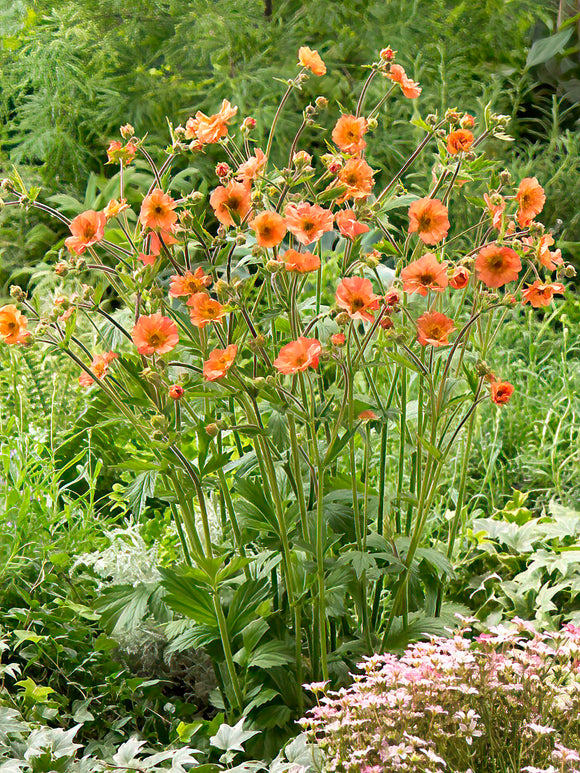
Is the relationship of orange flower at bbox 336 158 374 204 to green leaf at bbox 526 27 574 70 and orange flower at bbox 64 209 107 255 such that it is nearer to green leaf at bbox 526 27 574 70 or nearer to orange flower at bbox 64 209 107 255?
orange flower at bbox 64 209 107 255

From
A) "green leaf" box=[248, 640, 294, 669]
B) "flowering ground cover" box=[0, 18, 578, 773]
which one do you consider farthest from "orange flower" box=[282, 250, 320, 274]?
"green leaf" box=[248, 640, 294, 669]

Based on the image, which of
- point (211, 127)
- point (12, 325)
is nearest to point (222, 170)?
point (211, 127)

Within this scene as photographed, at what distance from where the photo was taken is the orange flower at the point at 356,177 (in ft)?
4.43

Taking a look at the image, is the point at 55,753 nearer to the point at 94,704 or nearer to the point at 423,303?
the point at 94,704

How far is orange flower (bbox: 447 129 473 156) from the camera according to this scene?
4.48ft

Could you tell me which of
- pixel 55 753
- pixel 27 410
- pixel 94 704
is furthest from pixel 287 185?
pixel 27 410

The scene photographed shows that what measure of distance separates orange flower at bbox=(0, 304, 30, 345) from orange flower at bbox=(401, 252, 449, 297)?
2.03 ft

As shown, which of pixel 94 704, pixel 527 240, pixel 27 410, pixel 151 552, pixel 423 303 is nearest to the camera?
pixel 527 240

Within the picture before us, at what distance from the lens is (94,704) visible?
1.73 meters

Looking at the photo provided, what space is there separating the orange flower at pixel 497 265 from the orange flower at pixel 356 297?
7.9 inches

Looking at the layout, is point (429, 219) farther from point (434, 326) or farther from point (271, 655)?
point (271, 655)

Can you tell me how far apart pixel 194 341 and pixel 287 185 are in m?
0.34

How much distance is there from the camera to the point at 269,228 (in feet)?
4.11

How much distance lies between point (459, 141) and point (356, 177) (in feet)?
0.61
